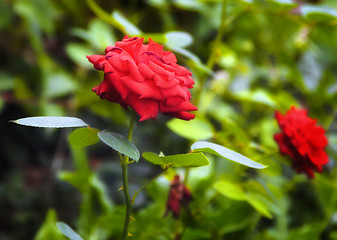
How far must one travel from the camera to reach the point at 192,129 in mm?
695

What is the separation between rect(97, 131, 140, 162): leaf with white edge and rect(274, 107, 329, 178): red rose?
0.95ft

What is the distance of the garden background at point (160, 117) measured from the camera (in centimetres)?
79

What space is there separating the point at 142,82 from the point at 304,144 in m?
0.31

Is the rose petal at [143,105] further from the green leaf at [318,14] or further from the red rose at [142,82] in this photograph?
the green leaf at [318,14]

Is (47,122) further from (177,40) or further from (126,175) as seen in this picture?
(177,40)

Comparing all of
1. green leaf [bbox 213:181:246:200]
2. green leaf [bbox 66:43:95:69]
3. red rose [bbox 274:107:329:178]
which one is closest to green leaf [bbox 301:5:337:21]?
red rose [bbox 274:107:329:178]

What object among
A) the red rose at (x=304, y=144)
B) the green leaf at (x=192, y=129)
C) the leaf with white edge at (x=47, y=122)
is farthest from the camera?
the green leaf at (x=192, y=129)

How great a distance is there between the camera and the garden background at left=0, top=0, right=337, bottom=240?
79 cm

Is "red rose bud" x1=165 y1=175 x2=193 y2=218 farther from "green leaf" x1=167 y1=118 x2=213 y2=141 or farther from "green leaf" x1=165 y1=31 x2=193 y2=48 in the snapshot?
"green leaf" x1=165 y1=31 x2=193 y2=48

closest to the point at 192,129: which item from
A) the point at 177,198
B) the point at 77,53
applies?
the point at 177,198

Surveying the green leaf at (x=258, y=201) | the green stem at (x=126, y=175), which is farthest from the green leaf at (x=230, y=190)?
the green stem at (x=126, y=175)

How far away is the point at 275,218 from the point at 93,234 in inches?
20.1

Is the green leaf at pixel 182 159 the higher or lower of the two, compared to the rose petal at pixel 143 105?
lower

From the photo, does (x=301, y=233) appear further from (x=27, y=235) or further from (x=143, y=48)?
(x=27, y=235)
